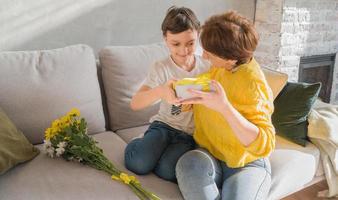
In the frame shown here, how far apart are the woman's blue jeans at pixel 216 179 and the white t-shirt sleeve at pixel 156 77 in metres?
0.33

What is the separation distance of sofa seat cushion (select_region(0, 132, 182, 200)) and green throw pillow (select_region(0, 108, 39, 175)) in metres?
0.04

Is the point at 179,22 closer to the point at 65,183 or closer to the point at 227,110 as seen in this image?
the point at 227,110

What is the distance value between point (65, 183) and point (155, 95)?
0.47m

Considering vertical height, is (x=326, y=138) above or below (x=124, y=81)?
below

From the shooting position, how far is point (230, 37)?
1232 millimetres

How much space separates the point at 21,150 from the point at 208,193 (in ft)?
2.54

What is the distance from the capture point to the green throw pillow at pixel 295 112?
175cm

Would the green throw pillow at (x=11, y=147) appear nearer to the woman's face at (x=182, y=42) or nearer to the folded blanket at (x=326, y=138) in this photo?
the woman's face at (x=182, y=42)

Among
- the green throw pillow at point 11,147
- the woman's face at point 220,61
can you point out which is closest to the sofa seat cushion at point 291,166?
the woman's face at point 220,61

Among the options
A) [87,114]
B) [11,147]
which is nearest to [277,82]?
[87,114]

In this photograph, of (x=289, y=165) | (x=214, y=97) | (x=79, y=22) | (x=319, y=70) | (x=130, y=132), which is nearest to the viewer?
(x=214, y=97)

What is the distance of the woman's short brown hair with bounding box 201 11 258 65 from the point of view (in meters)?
1.23

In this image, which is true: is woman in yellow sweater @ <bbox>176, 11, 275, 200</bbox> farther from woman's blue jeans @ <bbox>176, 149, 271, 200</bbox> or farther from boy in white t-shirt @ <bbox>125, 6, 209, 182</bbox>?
boy in white t-shirt @ <bbox>125, 6, 209, 182</bbox>

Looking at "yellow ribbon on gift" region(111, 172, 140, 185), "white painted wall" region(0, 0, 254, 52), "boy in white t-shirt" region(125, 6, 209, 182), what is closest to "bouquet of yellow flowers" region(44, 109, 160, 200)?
"yellow ribbon on gift" region(111, 172, 140, 185)
